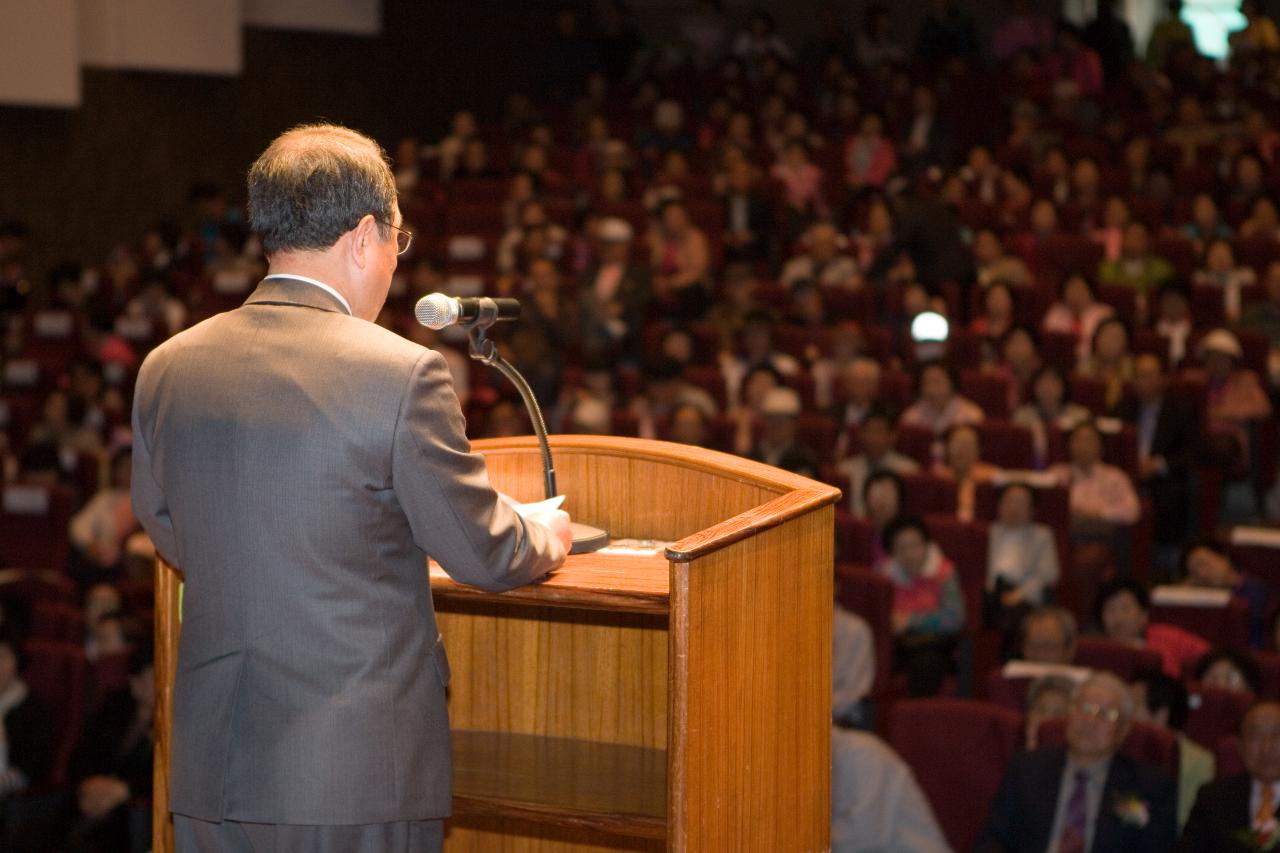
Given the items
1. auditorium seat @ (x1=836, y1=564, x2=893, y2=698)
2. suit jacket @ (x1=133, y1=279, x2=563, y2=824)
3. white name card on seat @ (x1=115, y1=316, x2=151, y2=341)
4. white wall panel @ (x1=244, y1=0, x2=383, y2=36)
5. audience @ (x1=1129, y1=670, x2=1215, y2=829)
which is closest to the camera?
suit jacket @ (x1=133, y1=279, x2=563, y2=824)

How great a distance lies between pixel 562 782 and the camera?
1.67m

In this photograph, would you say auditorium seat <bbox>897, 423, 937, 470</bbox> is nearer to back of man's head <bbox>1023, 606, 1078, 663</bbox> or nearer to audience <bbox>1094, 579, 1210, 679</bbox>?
audience <bbox>1094, 579, 1210, 679</bbox>

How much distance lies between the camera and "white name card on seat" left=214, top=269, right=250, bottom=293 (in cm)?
759

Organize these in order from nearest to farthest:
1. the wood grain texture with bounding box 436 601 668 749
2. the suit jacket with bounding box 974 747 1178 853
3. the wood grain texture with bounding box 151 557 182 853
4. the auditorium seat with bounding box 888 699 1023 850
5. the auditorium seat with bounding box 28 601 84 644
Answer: the wood grain texture with bounding box 151 557 182 853
the wood grain texture with bounding box 436 601 668 749
the suit jacket with bounding box 974 747 1178 853
the auditorium seat with bounding box 888 699 1023 850
the auditorium seat with bounding box 28 601 84 644

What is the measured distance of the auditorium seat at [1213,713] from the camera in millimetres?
3543

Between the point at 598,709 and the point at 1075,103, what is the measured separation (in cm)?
760

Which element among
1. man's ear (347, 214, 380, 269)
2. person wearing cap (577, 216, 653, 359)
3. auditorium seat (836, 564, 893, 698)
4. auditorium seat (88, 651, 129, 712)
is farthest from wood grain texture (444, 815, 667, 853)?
person wearing cap (577, 216, 653, 359)

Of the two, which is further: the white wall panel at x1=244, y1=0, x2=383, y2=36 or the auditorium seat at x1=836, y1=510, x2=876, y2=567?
the white wall panel at x1=244, y1=0, x2=383, y2=36

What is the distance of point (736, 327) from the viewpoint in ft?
21.7

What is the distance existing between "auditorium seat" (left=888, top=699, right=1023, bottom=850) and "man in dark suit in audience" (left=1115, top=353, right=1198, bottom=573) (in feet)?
6.23

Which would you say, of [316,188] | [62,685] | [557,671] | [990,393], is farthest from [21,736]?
[990,393]

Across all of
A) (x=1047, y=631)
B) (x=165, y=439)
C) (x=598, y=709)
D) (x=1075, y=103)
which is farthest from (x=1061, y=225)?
(x=165, y=439)

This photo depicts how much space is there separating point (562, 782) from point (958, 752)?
2.05 m

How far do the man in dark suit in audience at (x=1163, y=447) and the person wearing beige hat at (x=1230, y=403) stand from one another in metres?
0.09
